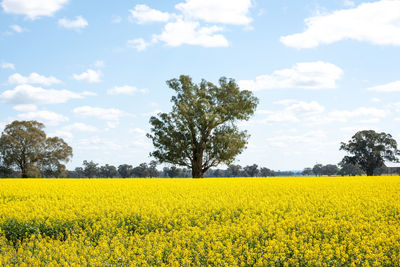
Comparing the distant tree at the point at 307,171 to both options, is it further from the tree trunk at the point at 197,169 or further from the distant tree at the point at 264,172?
the tree trunk at the point at 197,169

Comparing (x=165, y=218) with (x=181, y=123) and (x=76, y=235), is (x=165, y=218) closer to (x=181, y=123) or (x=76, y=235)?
(x=76, y=235)

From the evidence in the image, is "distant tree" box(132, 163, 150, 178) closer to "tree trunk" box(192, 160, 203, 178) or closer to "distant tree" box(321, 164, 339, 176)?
"distant tree" box(321, 164, 339, 176)

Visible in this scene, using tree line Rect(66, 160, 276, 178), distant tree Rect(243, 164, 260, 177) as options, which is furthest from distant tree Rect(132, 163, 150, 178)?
distant tree Rect(243, 164, 260, 177)

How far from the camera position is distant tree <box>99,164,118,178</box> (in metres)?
139

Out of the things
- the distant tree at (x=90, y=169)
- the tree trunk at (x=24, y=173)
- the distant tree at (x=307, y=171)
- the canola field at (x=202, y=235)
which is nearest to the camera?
the canola field at (x=202, y=235)

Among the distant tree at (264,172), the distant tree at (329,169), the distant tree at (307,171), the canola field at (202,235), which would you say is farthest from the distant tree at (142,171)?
the canola field at (202,235)

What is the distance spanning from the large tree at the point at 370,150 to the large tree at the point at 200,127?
34.4m

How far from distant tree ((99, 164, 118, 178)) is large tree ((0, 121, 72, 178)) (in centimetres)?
7504

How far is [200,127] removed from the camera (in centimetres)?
4475

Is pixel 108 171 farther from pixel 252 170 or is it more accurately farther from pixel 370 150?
pixel 370 150

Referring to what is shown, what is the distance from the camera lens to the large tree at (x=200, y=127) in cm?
4425

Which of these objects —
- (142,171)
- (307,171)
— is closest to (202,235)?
(142,171)

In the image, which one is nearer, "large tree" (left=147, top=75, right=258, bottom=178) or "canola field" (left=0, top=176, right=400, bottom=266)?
"canola field" (left=0, top=176, right=400, bottom=266)

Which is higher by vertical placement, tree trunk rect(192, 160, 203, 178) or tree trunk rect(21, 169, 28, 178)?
tree trunk rect(192, 160, 203, 178)
